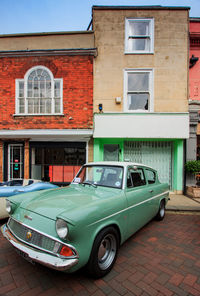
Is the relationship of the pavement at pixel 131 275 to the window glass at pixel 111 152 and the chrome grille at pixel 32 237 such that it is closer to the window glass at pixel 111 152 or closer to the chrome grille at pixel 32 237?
the chrome grille at pixel 32 237

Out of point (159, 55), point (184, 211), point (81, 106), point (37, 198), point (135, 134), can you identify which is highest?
point (159, 55)

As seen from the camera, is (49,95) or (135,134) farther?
(49,95)

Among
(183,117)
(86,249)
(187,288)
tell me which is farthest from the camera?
(183,117)

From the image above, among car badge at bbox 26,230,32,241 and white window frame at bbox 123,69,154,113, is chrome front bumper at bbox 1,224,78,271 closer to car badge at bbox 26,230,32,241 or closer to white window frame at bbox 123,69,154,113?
car badge at bbox 26,230,32,241

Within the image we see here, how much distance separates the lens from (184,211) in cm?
489

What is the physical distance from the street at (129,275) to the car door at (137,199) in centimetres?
46

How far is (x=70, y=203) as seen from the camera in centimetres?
219

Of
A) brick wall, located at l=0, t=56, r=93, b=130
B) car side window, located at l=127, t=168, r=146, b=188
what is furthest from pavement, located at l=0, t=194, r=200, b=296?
brick wall, located at l=0, t=56, r=93, b=130

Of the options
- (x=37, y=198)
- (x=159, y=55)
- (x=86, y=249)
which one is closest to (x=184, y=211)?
(x=86, y=249)

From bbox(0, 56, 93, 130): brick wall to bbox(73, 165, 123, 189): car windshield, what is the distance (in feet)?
12.6

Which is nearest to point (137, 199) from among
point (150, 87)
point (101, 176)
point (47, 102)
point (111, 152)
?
point (101, 176)

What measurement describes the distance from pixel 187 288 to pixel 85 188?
204 centimetres

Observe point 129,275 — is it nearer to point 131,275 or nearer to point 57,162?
point 131,275

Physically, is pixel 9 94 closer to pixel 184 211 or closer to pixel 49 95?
pixel 49 95
